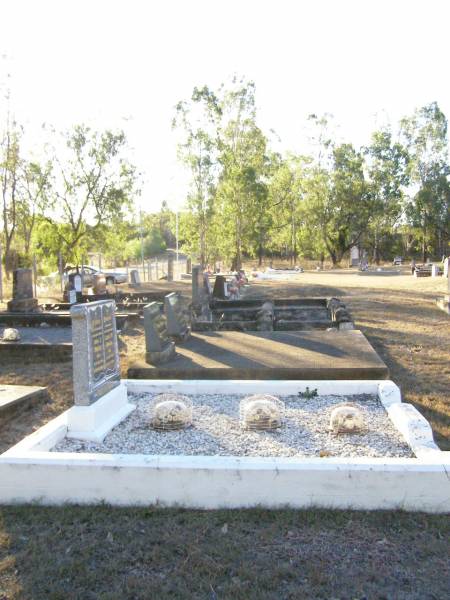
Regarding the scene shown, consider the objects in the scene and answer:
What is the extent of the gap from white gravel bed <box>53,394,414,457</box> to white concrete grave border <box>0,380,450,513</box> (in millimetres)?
468

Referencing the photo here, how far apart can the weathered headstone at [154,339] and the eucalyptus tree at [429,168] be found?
41.1 m

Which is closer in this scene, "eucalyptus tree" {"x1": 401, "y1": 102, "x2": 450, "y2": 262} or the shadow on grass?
the shadow on grass

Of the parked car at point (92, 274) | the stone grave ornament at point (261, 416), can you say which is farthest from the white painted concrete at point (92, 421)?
the parked car at point (92, 274)

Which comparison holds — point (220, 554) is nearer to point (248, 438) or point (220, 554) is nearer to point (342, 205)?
point (248, 438)

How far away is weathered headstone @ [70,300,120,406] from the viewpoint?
15.9ft

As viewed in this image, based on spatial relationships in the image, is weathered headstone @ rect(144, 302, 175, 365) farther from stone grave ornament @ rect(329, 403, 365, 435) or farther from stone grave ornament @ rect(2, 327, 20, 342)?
stone grave ornament @ rect(2, 327, 20, 342)

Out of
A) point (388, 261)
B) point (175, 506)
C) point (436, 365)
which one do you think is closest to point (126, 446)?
point (175, 506)

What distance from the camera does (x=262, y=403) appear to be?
5.05 meters

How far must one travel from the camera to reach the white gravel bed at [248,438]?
4484 mm

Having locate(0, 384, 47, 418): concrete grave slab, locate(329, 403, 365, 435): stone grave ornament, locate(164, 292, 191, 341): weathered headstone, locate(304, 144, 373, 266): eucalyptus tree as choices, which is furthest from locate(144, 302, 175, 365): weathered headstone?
locate(304, 144, 373, 266): eucalyptus tree

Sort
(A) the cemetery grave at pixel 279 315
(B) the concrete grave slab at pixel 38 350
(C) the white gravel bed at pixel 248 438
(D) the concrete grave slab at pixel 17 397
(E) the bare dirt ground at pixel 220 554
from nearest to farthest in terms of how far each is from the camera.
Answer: (E) the bare dirt ground at pixel 220 554 → (C) the white gravel bed at pixel 248 438 → (D) the concrete grave slab at pixel 17 397 → (B) the concrete grave slab at pixel 38 350 → (A) the cemetery grave at pixel 279 315

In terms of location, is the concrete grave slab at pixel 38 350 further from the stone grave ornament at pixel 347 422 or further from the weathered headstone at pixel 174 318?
the stone grave ornament at pixel 347 422

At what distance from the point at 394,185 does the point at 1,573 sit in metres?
44.2

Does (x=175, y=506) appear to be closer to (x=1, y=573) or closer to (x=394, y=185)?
(x=1, y=573)
